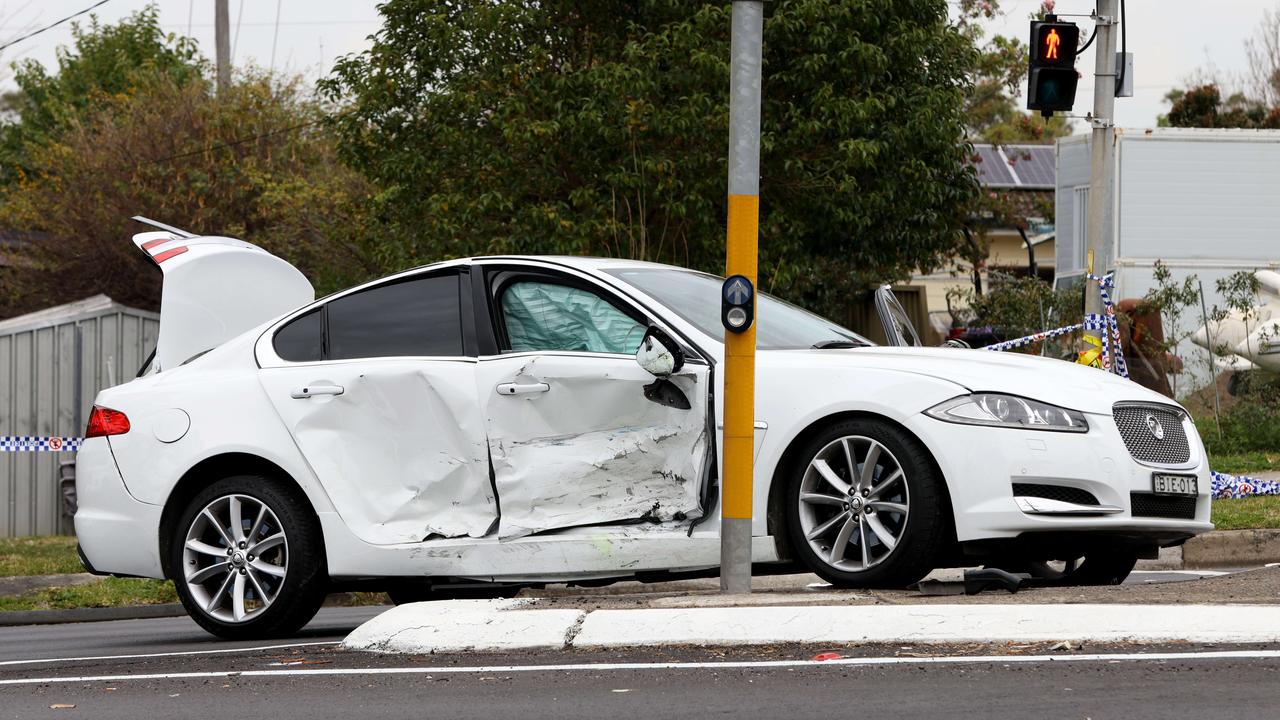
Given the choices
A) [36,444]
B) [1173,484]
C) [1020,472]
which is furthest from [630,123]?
[1020,472]

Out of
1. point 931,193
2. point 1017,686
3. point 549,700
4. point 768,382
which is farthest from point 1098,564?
point 931,193

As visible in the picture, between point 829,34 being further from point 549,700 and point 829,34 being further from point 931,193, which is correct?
point 549,700

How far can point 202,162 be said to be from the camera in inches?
1357

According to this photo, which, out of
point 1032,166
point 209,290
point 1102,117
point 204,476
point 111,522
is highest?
point 1032,166

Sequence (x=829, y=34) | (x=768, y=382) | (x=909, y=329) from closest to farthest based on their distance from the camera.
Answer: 1. (x=768, y=382)
2. (x=909, y=329)
3. (x=829, y=34)

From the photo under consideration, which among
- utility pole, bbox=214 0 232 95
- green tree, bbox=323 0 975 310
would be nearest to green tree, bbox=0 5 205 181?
utility pole, bbox=214 0 232 95

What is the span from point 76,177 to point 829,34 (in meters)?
20.4

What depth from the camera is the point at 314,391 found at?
7.68m

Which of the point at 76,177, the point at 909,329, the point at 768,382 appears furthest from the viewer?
the point at 76,177

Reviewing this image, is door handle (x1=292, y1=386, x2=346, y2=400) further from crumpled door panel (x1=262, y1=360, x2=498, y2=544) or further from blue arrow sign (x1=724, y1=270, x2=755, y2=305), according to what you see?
blue arrow sign (x1=724, y1=270, x2=755, y2=305)

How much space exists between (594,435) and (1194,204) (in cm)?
2025

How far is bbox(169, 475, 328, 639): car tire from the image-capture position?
758cm

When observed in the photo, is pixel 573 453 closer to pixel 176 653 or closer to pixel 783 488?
pixel 783 488

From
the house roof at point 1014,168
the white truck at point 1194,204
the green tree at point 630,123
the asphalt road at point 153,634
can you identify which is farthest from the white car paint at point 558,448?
the house roof at point 1014,168
